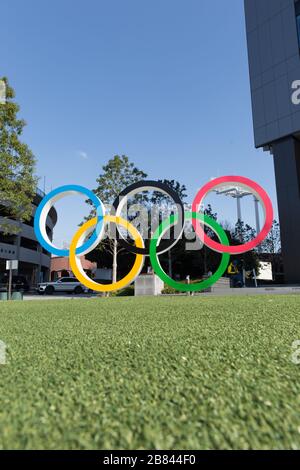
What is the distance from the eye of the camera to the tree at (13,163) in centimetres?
1727

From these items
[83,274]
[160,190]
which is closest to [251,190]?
[160,190]

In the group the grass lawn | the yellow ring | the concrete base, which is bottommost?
the grass lawn

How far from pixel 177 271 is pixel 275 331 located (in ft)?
121

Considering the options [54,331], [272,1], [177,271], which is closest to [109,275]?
[177,271]

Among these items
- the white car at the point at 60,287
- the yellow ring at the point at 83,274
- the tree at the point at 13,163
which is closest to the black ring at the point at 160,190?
the yellow ring at the point at 83,274

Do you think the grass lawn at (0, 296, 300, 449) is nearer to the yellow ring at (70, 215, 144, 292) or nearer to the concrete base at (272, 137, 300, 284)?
the yellow ring at (70, 215, 144, 292)

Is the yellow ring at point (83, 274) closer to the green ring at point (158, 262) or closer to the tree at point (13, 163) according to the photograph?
the green ring at point (158, 262)

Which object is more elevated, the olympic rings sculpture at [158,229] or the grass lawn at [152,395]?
the olympic rings sculpture at [158,229]

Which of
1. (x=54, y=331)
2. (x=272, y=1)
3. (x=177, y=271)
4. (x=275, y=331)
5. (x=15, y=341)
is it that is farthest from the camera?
(x=177, y=271)

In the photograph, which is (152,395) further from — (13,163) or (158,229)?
(13,163)

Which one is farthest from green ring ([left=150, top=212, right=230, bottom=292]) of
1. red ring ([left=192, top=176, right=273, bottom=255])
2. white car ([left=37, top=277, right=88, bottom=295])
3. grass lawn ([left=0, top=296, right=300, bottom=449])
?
white car ([left=37, top=277, right=88, bottom=295])

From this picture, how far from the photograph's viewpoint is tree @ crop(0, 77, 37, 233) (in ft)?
56.6
